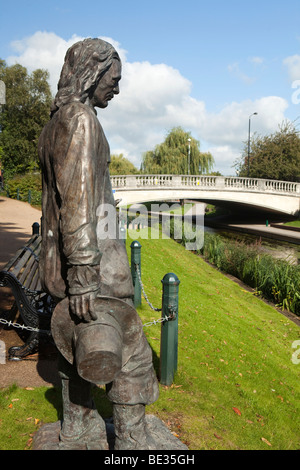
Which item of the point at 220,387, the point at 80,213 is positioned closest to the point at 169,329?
the point at 220,387

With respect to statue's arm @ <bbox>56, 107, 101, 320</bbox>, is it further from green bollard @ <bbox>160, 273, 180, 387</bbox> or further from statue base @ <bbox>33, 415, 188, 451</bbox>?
green bollard @ <bbox>160, 273, 180, 387</bbox>

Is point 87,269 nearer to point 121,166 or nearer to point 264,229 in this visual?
point 264,229

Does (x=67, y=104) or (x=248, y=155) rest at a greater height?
(x=248, y=155)

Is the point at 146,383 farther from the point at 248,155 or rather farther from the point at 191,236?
the point at 248,155

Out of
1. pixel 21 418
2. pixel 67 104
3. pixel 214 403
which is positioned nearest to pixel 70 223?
pixel 67 104

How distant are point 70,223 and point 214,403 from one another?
3.07m

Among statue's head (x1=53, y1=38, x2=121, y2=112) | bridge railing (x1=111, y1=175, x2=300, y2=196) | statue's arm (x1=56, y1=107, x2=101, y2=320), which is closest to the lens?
statue's arm (x1=56, y1=107, x2=101, y2=320)

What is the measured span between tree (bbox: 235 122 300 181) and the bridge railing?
349 cm

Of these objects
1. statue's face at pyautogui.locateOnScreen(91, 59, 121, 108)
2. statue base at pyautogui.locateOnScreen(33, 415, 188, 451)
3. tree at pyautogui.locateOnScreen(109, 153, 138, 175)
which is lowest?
statue base at pyautogui.locateOnScreen(33, 415, 188, 451)

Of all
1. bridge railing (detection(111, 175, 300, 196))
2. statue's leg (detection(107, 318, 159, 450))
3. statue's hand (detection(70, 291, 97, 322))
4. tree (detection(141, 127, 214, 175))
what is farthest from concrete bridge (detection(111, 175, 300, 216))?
statue's hand (detection(70, 291, 97, 322))

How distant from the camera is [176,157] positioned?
154 feet

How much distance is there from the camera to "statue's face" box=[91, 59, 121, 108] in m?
2.51

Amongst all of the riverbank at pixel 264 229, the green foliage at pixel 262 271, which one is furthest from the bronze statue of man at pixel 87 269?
the riverbank at pixel 264 229
